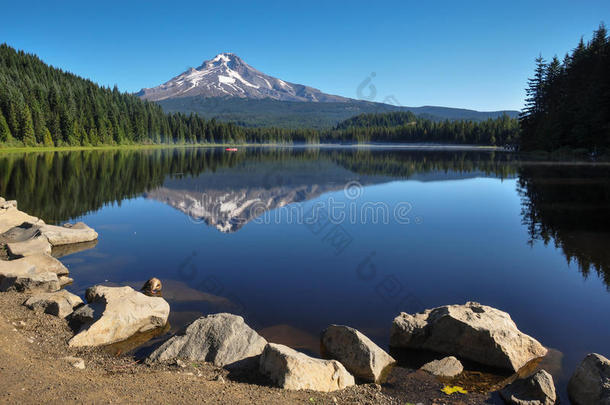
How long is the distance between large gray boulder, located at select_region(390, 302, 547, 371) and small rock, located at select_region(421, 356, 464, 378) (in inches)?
20.0

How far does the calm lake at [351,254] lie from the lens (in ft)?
35.7

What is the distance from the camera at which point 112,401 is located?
19.2ft

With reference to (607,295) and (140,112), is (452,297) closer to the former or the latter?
(607,295)

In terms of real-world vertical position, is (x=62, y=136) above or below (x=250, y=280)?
above

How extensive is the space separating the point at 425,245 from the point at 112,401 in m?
13.9

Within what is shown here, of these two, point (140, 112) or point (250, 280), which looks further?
point (140, 112)

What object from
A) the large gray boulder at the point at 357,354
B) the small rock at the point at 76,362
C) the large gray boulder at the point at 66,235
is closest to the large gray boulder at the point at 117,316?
the small rock at the point at 76,362

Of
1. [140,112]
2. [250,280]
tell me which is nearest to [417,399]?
[250,280]

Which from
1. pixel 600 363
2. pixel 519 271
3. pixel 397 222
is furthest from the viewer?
pixel 397 222

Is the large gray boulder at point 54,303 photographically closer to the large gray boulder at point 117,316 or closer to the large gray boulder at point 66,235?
the large gray boulder at point 117,316

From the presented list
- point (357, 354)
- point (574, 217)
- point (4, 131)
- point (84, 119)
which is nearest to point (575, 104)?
point (574, 217)

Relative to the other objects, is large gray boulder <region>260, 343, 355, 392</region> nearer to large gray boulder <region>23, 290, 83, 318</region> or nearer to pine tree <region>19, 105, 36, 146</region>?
large gray boulder <region>23, 290, 83, 318</region>

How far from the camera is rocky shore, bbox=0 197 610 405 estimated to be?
21.2 feet

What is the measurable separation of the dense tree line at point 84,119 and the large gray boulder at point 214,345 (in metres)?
93.6
